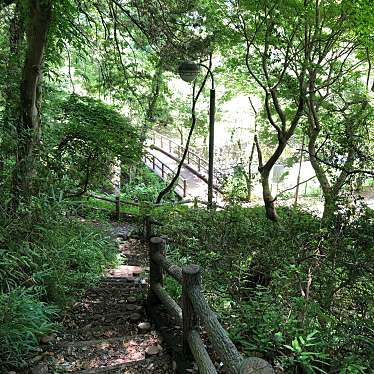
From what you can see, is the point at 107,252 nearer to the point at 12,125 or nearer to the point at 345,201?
the point at 12,125

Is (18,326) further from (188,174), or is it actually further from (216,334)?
(188,174)

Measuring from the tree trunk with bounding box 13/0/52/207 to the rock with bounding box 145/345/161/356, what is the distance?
204 centimetres

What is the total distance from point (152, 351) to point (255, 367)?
1.56 m

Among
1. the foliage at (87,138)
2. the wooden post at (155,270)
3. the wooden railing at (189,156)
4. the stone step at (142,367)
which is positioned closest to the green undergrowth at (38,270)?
the stone step at (142,367)

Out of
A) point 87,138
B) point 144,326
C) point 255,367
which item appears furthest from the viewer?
point 87,138

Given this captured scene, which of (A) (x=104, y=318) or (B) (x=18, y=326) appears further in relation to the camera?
(A) (x=104, y=318)

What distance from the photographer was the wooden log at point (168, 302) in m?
3.09

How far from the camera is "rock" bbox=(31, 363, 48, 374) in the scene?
262cm

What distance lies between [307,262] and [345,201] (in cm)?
107

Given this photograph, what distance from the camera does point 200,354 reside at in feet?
7.83

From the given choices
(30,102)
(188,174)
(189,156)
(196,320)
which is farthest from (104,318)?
(189,156)

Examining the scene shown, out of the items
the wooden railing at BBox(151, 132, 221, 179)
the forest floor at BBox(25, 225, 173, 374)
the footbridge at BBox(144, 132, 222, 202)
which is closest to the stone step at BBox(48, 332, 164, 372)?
the forest floor at BBox(25, 225, 173, 374)

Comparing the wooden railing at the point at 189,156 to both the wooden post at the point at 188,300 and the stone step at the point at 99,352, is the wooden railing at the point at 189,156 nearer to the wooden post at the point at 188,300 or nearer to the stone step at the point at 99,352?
the stone step at the point at 99,352

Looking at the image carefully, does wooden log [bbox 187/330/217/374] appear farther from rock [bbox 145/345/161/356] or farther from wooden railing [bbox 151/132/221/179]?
wooden railing [bbox 151/132/221/179]
